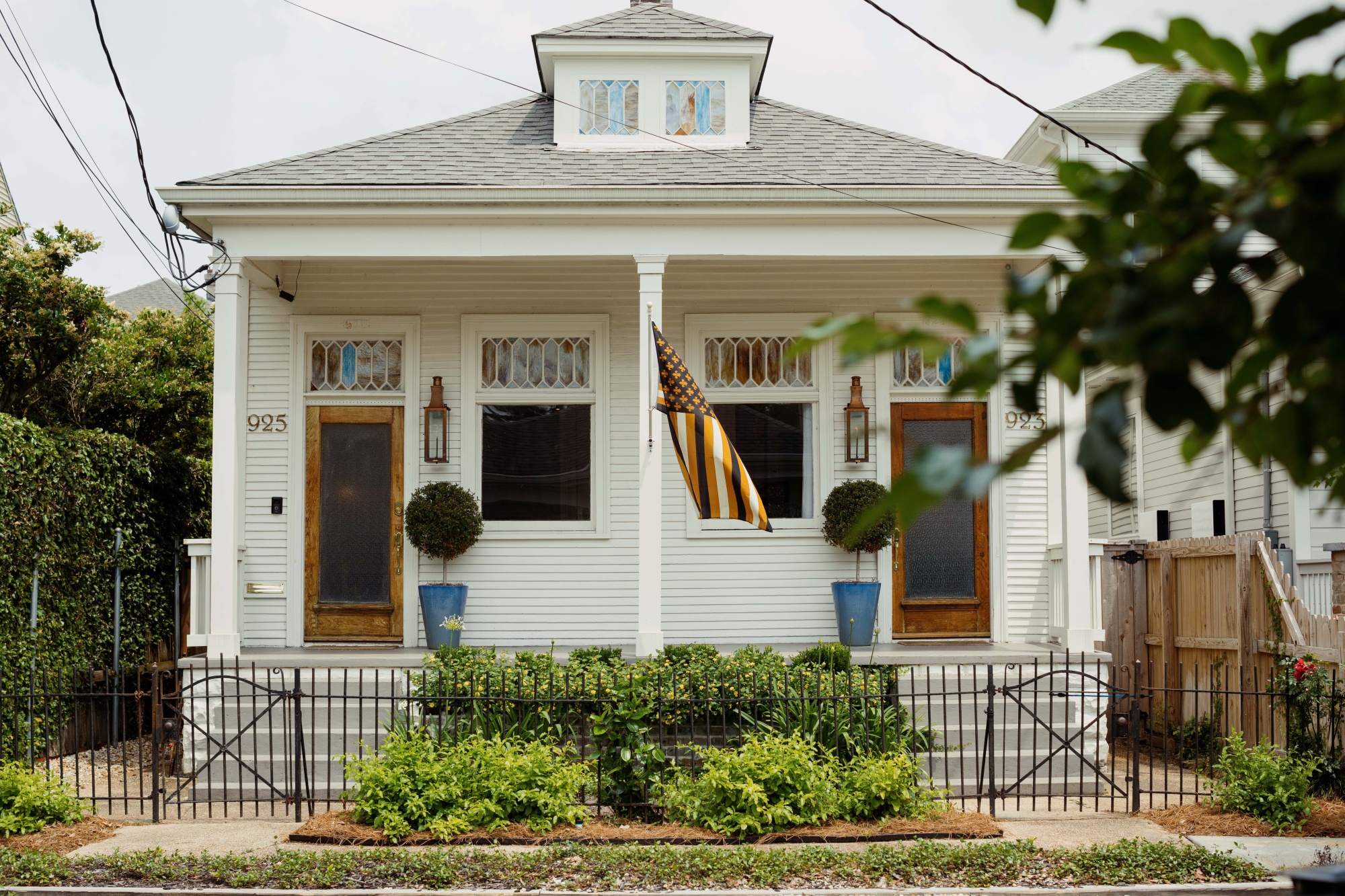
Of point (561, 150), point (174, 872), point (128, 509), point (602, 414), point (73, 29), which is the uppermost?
point (73, 29)

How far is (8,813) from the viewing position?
7.48 m

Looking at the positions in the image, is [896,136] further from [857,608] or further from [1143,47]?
[1143,47]

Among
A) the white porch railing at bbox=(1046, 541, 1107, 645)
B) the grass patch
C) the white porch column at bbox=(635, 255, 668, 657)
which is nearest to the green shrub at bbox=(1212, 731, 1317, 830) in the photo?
the grass patch

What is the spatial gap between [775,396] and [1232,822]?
17.7 ft

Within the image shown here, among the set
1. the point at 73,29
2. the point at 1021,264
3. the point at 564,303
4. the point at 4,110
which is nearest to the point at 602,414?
the point at 564,303

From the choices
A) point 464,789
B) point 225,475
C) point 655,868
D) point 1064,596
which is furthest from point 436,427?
point 1064,596

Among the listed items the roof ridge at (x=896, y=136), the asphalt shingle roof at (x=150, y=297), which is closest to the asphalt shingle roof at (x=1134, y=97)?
the roof ridge at (x=896, y=136)

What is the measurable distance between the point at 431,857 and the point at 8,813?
2899mm

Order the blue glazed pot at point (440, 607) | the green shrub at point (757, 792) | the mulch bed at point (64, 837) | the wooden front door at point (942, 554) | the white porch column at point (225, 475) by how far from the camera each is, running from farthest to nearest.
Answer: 1. the wooden front door at point (942, 554)
2. the blue glazed pot at point (440, 607)
3. the white porch column at point (225, 475)
4. the green shrub at point (757, 792)
5. the mulch bed at point (64, 837)

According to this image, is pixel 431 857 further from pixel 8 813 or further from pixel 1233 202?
pixel 1233 202

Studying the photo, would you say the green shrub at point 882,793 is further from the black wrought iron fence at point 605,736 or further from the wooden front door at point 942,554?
the wooden front door at point 942,554

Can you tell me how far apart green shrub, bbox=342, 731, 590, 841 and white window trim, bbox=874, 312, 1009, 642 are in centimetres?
461

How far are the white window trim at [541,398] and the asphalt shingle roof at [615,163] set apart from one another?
1.43 m

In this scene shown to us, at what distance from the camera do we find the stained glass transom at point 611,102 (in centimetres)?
1180
